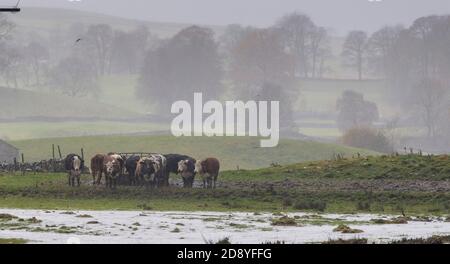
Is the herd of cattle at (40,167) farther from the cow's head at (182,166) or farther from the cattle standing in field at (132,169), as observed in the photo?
the cow's head at (182,166)

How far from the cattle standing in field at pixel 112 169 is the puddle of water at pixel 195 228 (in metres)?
12.2

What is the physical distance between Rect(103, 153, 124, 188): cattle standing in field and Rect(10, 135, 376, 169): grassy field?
4798 centimetres

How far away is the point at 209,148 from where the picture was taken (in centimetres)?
12231

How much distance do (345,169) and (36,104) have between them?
138 metres

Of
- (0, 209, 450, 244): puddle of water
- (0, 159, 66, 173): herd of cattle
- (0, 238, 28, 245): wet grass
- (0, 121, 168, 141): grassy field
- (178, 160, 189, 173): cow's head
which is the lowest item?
(0, 209, 450, 244): puddle of water

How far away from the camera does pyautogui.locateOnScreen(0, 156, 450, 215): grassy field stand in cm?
5331

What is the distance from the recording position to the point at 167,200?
56.9 metres

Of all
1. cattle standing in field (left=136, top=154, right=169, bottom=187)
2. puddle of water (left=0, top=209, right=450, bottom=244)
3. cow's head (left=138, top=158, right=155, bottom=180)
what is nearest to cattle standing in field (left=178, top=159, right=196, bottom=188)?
cattle standing in field (left=136, top=154, right=169, bottom=187)

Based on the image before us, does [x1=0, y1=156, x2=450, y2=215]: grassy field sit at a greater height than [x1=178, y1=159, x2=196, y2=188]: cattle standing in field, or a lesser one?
lesser

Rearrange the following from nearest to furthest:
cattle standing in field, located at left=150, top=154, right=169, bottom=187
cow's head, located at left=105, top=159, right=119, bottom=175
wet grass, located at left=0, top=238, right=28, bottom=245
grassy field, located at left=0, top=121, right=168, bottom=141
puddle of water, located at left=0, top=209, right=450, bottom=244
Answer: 1. wet grass, located at left=0, top=238, right=28, bottom=245
2. puddle of water, located at left=0, top=209, right=450, bottom=244
3. cow's head, located at left=105, top=159, right=119, bottom=175
4. cattle standing in field, located at left=150, top=154, right=169, bottom=187
5. grassy field, located at left=0, top=121, right=168, bottom=141

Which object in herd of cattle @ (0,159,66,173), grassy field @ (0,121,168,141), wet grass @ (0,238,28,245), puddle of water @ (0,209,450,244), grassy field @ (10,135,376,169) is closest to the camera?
wet grass @ (0,238,28,245)

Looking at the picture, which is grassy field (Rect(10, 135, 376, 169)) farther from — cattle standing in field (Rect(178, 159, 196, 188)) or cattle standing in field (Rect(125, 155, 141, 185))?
cattle standing in field (Rect(125, 155, 141, 185))
